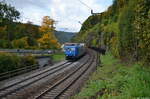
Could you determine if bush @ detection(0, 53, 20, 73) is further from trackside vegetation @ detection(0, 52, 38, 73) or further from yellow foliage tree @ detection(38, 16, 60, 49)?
yellow foliage tree @ detection(38, 16, 60, 49)

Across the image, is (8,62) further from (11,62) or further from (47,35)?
(47,35)

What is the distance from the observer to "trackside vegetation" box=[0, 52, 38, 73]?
27562 mm

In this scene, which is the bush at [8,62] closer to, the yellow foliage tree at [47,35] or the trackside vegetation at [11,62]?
the trackside vegetation at [11,62]

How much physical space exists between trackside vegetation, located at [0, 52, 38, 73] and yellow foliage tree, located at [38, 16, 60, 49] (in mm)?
39466

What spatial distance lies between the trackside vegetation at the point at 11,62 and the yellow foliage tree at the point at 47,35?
39466 millimetres

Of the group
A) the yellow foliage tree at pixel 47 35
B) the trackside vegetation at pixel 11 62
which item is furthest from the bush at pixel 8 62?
the yellow foliage tree at pixel 47 35

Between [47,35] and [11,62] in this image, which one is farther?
Answer: [47,35]

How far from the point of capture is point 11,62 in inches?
1153

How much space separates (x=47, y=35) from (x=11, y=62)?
44801 millimetres

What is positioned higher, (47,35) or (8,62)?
(47,35)

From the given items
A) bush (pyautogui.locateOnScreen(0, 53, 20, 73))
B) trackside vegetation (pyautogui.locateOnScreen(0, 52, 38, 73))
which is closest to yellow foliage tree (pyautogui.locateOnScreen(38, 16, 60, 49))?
trackside vegetation (pyautogui.locateOnScreen(0, 52, 38, 73))

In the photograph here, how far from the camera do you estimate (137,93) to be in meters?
9.04

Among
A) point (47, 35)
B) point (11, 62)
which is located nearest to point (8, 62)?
point (11, 62)

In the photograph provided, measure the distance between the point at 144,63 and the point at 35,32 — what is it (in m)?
88.0
